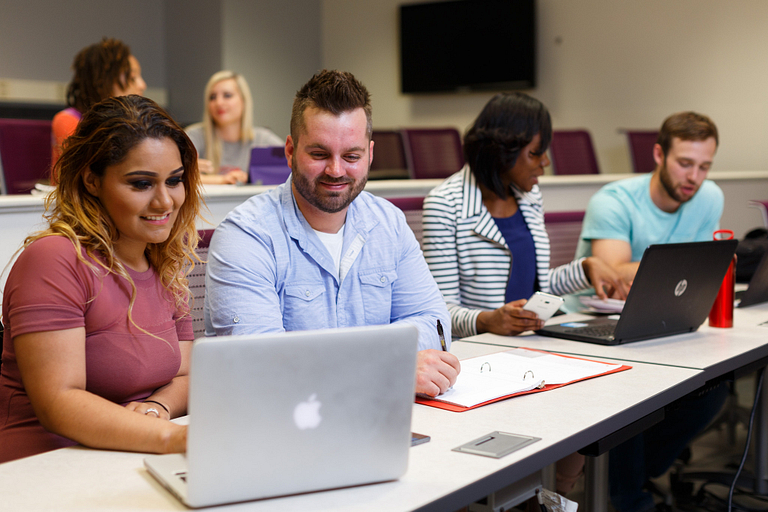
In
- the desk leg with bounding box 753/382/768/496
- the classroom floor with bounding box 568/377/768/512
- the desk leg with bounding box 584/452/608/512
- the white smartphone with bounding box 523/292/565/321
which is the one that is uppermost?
the white smartphone with bounding box 523/292/565/321

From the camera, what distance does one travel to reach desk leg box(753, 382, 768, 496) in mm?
2020

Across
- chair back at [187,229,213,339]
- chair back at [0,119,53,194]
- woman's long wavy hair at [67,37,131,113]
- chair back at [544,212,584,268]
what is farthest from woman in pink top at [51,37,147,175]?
chair back at [544,212,584,268]

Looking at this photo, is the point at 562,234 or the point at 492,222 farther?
the point at 562,234

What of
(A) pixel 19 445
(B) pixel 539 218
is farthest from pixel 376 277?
(B) pixel 539 218

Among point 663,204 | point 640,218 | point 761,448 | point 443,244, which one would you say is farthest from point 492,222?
point 761,448

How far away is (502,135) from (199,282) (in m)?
0.89

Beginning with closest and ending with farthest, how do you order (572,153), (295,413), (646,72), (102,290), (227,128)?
(295,413) < (102,290) < (227,128) < (572,153) < (646,72)

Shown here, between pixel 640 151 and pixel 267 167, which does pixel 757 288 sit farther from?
pixel 640 151

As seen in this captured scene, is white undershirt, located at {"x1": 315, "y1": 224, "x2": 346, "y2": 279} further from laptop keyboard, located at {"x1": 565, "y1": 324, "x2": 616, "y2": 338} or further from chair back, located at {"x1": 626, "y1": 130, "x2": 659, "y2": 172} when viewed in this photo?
chair back, located at {"x1": 626, "y1": 130, "x2": 659, "y2": 172}

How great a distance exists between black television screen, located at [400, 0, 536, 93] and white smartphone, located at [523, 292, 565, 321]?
15.7 ft

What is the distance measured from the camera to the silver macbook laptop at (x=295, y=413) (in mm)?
728

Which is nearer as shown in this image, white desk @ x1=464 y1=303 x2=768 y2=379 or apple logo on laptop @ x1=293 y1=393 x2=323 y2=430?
apple logo on laptop @ x1=293 y1=393 x2=323 y2=430

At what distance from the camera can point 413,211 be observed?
2.10 meters

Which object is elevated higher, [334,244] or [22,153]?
[22,153]
